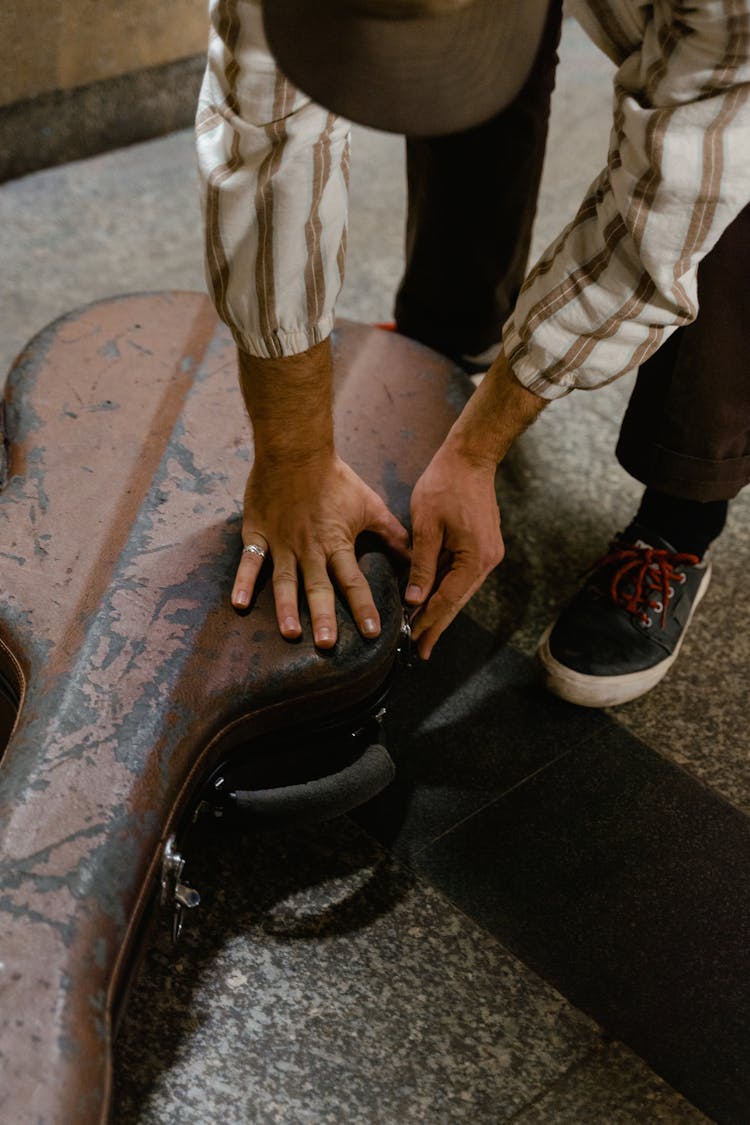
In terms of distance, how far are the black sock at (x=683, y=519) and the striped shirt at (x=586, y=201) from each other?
Answer: 1.05ft

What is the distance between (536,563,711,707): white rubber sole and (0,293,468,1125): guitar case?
27 cm

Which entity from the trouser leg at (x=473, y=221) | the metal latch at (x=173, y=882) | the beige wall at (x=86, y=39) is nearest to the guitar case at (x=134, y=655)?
the metal latch at (x=173, y=882)

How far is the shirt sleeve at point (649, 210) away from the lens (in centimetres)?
81

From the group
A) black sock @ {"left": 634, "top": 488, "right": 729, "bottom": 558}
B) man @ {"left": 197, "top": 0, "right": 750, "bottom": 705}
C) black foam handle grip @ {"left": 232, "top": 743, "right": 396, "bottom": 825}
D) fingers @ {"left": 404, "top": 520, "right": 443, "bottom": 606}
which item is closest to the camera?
man @ {"left": 197, "top": 0, "right": 750, "bottom": 705}

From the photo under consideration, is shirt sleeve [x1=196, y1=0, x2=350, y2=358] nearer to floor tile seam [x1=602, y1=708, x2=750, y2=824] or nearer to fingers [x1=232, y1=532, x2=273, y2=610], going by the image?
fingers [x1=232, y1=532, x2=273, y2=610]

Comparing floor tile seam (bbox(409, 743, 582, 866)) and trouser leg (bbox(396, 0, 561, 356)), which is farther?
trouser leg (bbox(396, 0, 561, 356))

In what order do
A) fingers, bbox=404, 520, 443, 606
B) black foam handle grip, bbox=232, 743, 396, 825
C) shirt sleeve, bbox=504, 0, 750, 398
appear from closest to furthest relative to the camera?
shirt sleeve, bbox=504, 0, 750, 398
black foam handle grip, bbox=232, 743, 396, 825
fingers, bbox=404, 520, 443, 606

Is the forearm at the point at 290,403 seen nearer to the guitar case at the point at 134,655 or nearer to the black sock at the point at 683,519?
the guitar case at the point at 134,655

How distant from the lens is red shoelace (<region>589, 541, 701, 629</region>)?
1257 mm

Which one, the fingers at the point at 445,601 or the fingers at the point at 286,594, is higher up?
the fingers at the point at 286,594

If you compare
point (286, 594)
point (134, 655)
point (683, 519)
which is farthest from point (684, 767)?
point (134, 655)

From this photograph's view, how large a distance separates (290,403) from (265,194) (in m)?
0.17

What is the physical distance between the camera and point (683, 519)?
126 centimetres

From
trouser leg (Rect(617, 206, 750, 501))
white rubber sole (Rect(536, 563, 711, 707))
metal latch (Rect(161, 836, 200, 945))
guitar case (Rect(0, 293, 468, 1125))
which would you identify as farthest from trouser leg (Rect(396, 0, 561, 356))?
metal latch (Rect(161, 836, 200, 945))
